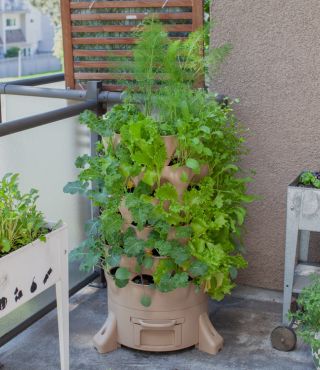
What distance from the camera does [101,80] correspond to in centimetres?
354

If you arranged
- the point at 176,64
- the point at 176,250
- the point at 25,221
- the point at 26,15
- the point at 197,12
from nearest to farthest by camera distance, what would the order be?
the point at 25,221 → the point at 176,250 → the point at 176,64 → the point at 197,12 → the point at 26,15

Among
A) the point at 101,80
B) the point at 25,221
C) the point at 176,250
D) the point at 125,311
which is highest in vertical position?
the point at 101,80

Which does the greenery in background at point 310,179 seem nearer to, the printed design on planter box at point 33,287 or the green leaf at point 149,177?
the green leaf at point 149,177

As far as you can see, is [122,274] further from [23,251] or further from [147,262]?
[23,251]

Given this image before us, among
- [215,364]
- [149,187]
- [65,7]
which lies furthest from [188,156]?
[65,7]

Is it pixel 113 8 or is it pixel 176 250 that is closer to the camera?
pixel 176 250

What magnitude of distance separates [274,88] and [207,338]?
134 cm

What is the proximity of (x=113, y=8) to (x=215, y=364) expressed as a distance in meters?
1.93

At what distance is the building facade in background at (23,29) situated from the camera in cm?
3053

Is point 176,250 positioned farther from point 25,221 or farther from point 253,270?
point 253,270

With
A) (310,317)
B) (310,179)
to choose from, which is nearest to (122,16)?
(310,179)

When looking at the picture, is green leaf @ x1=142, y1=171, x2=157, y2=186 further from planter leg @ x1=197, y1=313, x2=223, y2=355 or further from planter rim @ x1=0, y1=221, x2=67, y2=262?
planter leg @ x1=197, y1=313, x2=223, y2=355

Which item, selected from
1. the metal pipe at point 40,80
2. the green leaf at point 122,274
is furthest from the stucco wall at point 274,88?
the metal pipe at point 40,80

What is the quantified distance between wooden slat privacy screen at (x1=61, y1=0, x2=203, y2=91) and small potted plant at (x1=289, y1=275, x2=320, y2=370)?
142 cm
